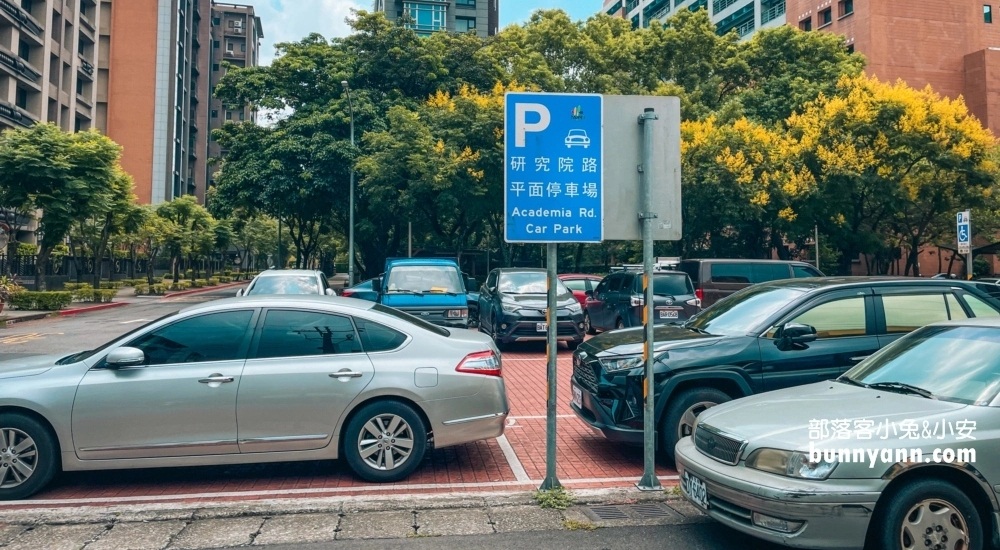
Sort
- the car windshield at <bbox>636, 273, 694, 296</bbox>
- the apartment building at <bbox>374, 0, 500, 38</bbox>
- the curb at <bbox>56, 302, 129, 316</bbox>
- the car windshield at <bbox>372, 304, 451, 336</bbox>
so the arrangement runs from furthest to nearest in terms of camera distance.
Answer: the apartment building at <bbox>374, 0, 500, 38</bbox>, the curb at <bbox>56, 302, 129, 316</bbox>, the car windshield at <bbox>636, 273, 694, 296</bbox>, the car windshield at <bbox>372, 304, 451, 336</bbox>

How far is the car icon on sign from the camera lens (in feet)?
17.4

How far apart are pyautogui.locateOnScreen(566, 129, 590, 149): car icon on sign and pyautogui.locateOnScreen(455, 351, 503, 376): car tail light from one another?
2.03 metres

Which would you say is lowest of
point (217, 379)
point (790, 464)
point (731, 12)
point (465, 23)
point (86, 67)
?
point (790, 464)

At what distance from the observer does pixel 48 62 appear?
42.2 meters

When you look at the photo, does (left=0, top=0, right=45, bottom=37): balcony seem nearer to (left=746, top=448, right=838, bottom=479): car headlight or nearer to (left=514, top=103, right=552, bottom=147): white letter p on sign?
(left=514, top=103, right=552, bottom=147): white letter p on sign

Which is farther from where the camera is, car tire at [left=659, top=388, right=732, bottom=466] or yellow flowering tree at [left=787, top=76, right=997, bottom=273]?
yellow flowering tree at [left=787, top=76, right=997, bottom=273]

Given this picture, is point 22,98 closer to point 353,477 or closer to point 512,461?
Result: point 353,477

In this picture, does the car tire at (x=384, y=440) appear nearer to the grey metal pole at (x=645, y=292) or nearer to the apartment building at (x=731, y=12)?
the grey metal pole at (x=645, y=292)

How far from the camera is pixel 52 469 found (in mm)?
5402

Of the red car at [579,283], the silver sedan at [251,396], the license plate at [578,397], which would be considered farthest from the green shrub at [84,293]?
the license plate at [578,397]

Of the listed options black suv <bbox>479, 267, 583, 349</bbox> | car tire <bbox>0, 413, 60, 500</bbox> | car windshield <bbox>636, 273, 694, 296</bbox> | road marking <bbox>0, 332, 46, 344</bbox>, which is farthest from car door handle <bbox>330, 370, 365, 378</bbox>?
road marking <bbox>0, 332, 46, 344</bbox>

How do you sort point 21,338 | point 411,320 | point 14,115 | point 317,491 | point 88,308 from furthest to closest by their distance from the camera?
point 14,115, point 88,308, point 21,338, point 411,320, point 317,491

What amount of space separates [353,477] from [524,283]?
9851mm

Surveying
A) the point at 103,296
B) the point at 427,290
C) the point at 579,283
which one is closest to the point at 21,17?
the point at 103,296
